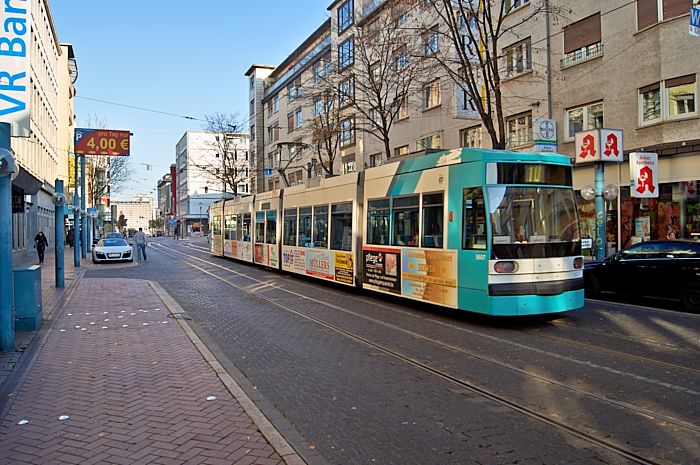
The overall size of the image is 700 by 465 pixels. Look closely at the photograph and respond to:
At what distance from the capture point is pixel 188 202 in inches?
4259

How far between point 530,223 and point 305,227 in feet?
30.0

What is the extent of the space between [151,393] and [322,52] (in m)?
39.2

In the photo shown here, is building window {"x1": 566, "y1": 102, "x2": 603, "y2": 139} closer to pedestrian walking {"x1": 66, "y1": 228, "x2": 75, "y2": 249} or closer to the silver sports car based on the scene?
the silver sports car

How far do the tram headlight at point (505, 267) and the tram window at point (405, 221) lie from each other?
7.65 ft

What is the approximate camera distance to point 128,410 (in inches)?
210

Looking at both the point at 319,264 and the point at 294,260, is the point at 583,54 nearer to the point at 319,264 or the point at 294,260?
the point at 319,264

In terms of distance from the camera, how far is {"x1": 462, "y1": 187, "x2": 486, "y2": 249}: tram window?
9711 millimetres

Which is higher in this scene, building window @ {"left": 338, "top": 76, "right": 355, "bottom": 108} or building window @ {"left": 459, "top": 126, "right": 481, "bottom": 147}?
building window @ {"left": 338, "top": 76, "right": 355, "bottom": 108}

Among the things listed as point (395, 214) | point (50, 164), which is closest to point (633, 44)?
point (395, 214)

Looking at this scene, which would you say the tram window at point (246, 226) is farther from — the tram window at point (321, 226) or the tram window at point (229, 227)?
the tram window at point (321, 226)

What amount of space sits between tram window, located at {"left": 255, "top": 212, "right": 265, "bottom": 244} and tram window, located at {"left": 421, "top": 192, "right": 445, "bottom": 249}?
40.2 ft

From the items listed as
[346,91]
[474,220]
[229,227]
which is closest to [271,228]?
[229,227]

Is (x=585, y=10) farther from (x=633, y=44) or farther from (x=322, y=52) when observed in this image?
(x=322, y=52)

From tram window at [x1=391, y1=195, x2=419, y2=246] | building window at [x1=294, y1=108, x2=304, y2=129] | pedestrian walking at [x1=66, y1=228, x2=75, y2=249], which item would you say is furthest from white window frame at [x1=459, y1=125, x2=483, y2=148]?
pedestrian walking at [x1=66, y1=228, x2=75, y2=249]
